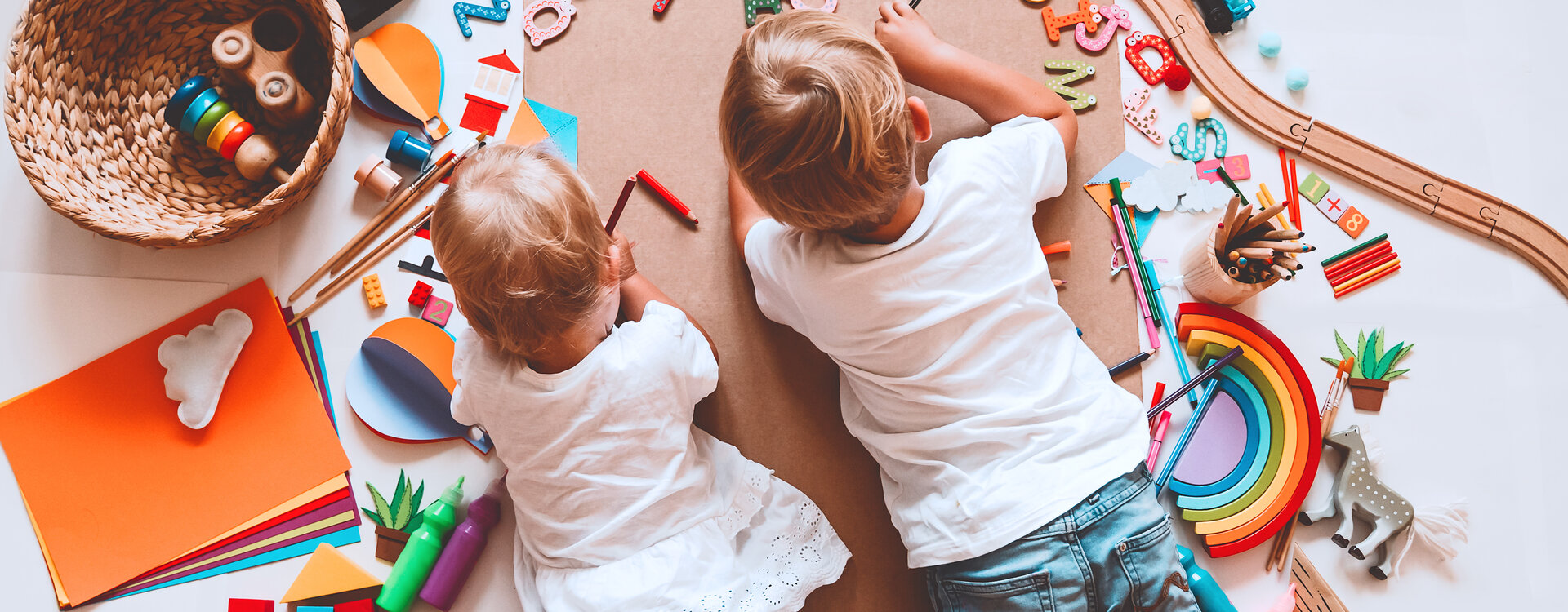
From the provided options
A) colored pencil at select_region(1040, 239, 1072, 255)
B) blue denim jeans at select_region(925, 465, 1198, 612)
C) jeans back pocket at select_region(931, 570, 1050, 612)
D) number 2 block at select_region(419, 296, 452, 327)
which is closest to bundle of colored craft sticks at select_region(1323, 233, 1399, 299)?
colored pencil at select_region(1040, 239, 1072, 255)

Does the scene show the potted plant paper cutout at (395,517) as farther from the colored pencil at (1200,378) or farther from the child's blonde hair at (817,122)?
the colored pencil at (1200,378)

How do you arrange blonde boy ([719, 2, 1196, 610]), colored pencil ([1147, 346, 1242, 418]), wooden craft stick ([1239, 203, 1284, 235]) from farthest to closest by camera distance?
colored pencil ([1147, 346, 1242, 418]), wooden craft stick ([1239, 203, 1284, 235]), blonde boy ([719, 2, 1196, 610])

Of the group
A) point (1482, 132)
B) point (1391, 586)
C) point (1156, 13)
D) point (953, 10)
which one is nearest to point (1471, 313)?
point (1482, 132)

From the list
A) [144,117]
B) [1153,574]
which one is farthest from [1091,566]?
[144,117]

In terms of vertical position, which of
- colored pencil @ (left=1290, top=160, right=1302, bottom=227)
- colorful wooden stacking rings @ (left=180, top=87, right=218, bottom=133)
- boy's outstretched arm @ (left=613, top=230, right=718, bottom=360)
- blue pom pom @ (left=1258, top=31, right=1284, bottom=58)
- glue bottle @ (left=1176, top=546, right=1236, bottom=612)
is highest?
blue pom pom @ (left=1258, top=31, right=1284, bottom=58)

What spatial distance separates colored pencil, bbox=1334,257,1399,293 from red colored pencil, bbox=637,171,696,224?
87 cm

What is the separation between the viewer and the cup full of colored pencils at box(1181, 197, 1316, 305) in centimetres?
100

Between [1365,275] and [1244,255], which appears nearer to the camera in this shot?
[1244,255]

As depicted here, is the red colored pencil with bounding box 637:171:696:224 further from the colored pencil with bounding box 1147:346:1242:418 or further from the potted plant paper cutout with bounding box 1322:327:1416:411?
the potted plant paper cutout with bounding box 1322:327:1416:411

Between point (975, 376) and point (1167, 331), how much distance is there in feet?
1.22

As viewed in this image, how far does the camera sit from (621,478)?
913mm

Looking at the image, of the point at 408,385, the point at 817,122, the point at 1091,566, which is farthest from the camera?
the point at 408,385

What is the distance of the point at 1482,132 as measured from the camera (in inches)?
46.2

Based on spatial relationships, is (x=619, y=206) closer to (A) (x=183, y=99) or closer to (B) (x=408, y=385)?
(B) (x=408, y=385)
